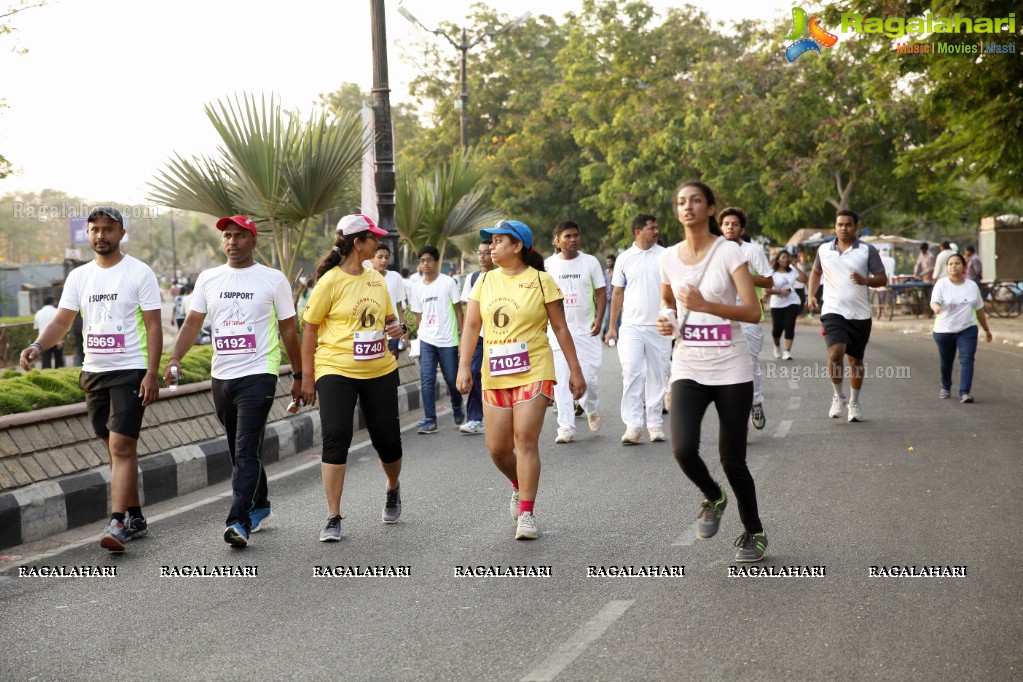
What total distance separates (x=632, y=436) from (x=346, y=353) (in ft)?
12.3

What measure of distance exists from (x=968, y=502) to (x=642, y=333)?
3549mm

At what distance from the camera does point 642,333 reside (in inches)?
396

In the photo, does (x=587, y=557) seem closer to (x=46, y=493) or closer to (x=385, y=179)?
(x=46, y=493)

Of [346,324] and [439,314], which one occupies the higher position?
[346,324]

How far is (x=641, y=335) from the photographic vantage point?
1005 cm

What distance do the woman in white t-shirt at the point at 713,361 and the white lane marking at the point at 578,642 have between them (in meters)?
0.97

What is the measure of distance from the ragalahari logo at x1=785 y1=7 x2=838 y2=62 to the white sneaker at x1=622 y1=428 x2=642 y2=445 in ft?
71.4

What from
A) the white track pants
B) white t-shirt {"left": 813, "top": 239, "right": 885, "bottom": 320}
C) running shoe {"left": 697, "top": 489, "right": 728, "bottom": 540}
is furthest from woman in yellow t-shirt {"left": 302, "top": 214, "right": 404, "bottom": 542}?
white t-shirt {"left": 813, "top": 239, "right": 885, "bottom": 320}

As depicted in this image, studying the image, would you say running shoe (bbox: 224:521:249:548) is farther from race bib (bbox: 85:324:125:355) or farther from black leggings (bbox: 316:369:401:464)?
race bib (bbox: 85:324:125:355)

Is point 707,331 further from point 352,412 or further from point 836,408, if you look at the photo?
point 836,408

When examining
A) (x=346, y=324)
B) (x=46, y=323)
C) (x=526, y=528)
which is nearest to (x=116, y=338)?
(x=346, y=324)

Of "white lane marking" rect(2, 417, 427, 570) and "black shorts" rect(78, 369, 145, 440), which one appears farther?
"black shorts" rect(78, 369, 145, 440)

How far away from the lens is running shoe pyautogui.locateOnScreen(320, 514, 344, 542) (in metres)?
6.61

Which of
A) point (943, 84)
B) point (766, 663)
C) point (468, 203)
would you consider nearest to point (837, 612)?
point (766, 663)
